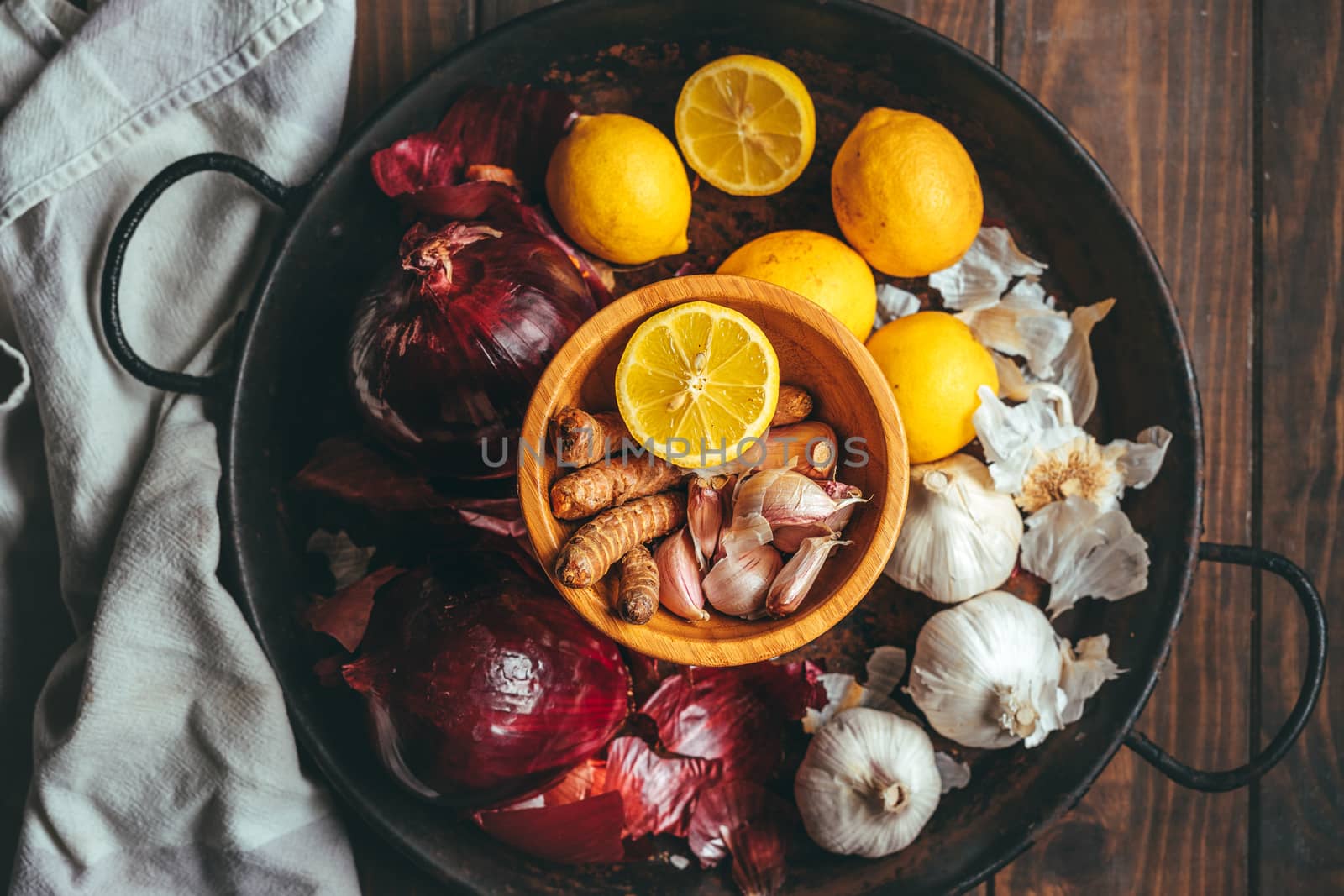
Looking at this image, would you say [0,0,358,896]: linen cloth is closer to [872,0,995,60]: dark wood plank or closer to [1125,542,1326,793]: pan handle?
[872,0,995,60]: dark wood plank

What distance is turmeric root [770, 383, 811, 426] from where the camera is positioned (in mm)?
856

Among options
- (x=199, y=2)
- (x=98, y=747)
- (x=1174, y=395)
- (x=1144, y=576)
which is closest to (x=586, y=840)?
(x=98, y=747)

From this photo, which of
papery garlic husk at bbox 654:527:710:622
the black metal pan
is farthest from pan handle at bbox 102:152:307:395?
papery garlic husk at bbox 654:527:710:622

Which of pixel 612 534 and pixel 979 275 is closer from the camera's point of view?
pixel 612 534

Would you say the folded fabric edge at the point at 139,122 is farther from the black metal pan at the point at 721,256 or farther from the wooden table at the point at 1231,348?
the wooden table at the point at 1231,348

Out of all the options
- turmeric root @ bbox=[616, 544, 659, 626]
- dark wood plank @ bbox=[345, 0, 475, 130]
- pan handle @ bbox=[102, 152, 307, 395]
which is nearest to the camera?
turmeric root @ bbox=[616, 544, 659, 626]

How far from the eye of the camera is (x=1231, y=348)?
1138 millimetres

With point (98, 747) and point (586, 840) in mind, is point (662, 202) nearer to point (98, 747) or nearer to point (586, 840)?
point (586, 840)

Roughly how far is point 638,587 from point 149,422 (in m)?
0.65

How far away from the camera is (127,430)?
3.43ft

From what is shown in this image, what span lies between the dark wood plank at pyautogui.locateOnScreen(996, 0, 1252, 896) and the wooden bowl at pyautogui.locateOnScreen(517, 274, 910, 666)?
21.3 inches

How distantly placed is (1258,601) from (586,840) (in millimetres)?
851

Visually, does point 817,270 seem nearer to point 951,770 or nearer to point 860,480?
point 860,480

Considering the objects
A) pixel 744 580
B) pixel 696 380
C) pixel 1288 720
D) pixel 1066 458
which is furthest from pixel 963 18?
pixel 1288 720
